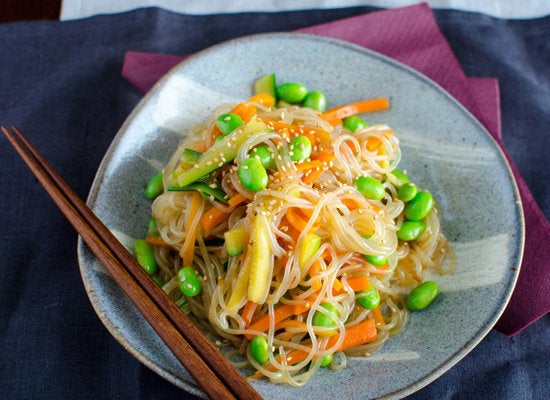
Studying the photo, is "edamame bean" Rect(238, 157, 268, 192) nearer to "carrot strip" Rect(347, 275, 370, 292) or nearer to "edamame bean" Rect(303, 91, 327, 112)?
"carrot strip" Rect(347, 275, 370, 292)

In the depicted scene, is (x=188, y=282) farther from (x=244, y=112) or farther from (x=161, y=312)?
(x=244, y=112)

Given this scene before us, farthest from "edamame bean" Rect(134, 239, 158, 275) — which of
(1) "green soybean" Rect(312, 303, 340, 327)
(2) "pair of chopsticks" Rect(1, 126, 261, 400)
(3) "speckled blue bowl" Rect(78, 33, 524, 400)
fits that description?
(1) "green soybean" Rect(312, 303, 340, 327)

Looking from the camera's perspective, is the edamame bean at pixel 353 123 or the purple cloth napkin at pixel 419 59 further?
the purple cloth napkin at pixel 419 59

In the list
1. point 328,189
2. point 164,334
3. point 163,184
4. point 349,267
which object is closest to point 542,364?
point 349,267

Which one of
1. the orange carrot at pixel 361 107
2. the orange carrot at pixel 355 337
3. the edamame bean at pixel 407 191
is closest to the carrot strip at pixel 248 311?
the orange carrot at pixel 355 337

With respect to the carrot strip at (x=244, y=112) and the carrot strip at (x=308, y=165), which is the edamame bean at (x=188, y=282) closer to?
the carrot strip at (x=308, y=165)

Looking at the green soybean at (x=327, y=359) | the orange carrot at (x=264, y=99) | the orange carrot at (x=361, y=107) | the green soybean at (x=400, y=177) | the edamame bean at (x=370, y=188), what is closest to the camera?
the green soybean at (x=327, y=359)
